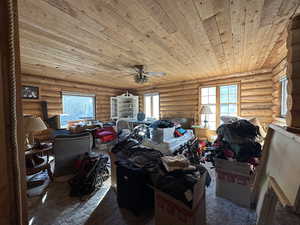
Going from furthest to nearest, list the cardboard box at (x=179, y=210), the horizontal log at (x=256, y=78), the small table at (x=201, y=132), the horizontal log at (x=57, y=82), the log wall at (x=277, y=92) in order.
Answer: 1. the small table at (x=201, y=132)
2. the horizontal log at (x=57, y=82)
3. the horizontal log at (x=256, y=78)
4. the log wall at (x=277, y=92)
5. the cardboard box at (x=179, y=210)

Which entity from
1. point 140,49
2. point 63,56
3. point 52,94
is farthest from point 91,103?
point 140,49

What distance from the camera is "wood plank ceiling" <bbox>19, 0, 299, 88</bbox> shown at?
5.04ft

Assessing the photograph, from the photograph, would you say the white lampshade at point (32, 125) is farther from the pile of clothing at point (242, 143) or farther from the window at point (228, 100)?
the window at point (228, 100)

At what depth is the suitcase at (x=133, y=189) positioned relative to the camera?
5.38 ft

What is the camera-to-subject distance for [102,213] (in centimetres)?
179

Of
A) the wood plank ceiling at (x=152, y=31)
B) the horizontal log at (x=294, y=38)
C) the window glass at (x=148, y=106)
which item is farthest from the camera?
the window glass at (x=148, y=106)

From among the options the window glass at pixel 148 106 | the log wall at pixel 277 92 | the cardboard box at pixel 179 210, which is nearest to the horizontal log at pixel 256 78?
the log wall at pixel 277 92

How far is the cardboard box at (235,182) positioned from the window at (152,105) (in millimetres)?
4887

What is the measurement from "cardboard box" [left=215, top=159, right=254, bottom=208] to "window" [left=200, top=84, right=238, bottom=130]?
324 cm

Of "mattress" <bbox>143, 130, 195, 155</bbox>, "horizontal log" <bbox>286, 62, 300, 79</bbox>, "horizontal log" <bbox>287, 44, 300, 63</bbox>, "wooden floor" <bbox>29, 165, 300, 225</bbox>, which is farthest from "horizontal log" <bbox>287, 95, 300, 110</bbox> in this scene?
"mattress" <bbox>143, 130, 195, 155</bbox>

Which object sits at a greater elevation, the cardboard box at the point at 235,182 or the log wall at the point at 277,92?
the log wall at the point at 277,92

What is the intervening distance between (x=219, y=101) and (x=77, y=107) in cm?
554

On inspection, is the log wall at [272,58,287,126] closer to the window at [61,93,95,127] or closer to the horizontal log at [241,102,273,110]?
the horizontal log at [241,102,273,110]

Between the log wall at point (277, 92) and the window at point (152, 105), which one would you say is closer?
the log wall at point (277, 92)
